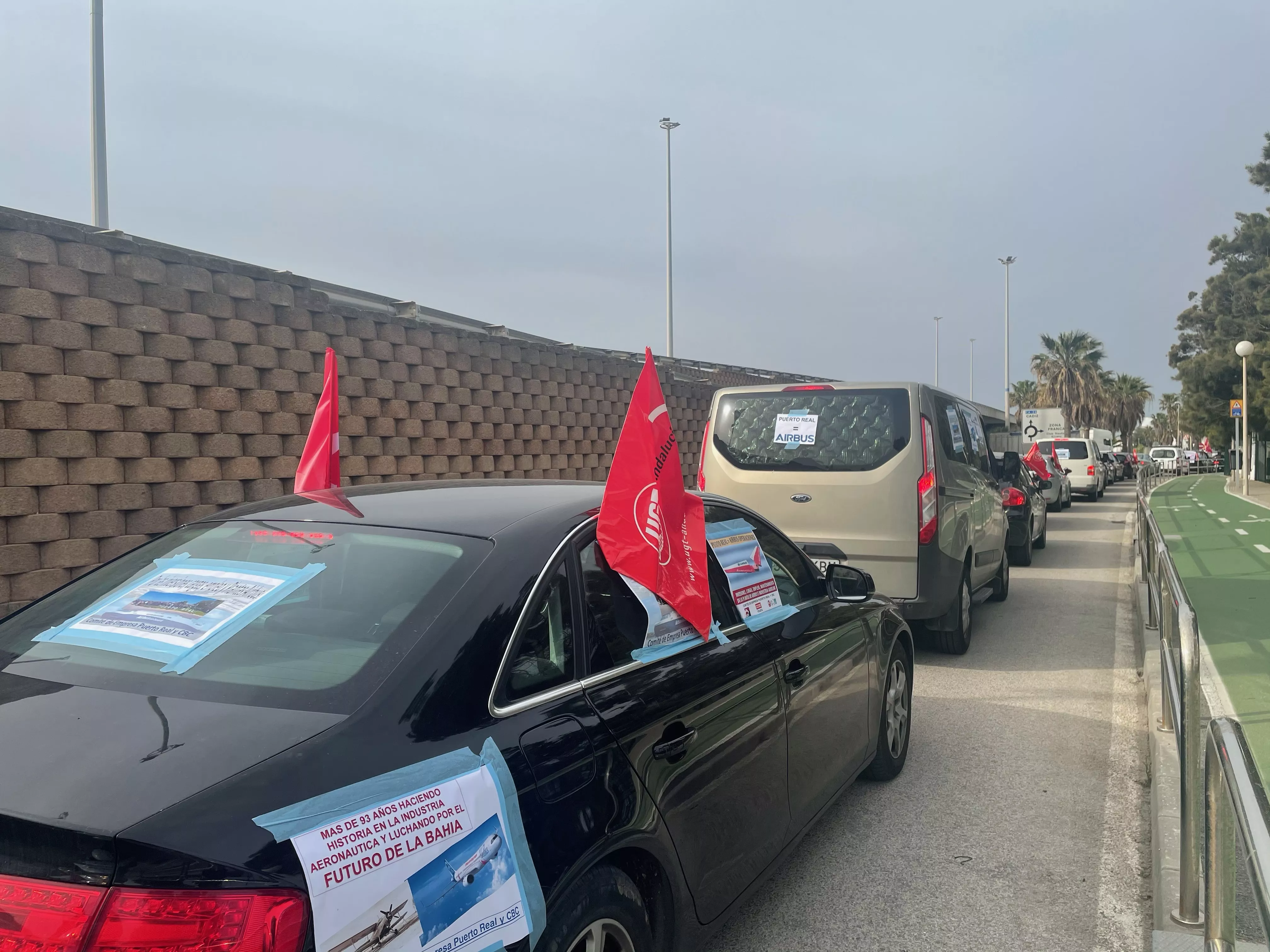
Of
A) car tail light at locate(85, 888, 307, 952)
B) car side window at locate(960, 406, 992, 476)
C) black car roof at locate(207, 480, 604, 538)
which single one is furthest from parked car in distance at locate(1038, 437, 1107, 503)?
car tail light at locate(85, 888, 307, 952)

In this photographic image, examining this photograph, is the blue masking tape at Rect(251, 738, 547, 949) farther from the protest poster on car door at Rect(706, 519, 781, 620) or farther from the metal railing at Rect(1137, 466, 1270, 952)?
the protest poster on car door at Rect(706, 519, 781, 620)

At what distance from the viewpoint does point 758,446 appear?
24.9 feet

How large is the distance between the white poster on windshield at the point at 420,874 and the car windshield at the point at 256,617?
10.5 inches

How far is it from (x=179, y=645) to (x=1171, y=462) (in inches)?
2811

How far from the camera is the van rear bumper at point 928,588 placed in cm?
690

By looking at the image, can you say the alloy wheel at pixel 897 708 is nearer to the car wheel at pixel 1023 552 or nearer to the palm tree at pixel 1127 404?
the car wheel at pixel 1023 552

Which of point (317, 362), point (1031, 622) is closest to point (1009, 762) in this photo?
point (1031, 622)

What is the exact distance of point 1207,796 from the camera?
253 centimetres

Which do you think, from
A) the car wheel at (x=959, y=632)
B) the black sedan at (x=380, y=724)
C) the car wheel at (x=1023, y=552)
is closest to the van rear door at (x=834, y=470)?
the car wheel at (x=959, y=632)

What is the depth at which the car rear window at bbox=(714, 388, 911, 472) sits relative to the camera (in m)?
7.10

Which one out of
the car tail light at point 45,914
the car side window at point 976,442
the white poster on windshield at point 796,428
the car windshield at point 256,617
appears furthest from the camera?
A: the car side window at point 976,442

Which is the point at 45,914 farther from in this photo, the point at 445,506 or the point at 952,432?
the point at 952,432

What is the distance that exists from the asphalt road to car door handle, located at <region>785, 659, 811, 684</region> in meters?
0.75

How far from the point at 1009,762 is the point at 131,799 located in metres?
4.56
